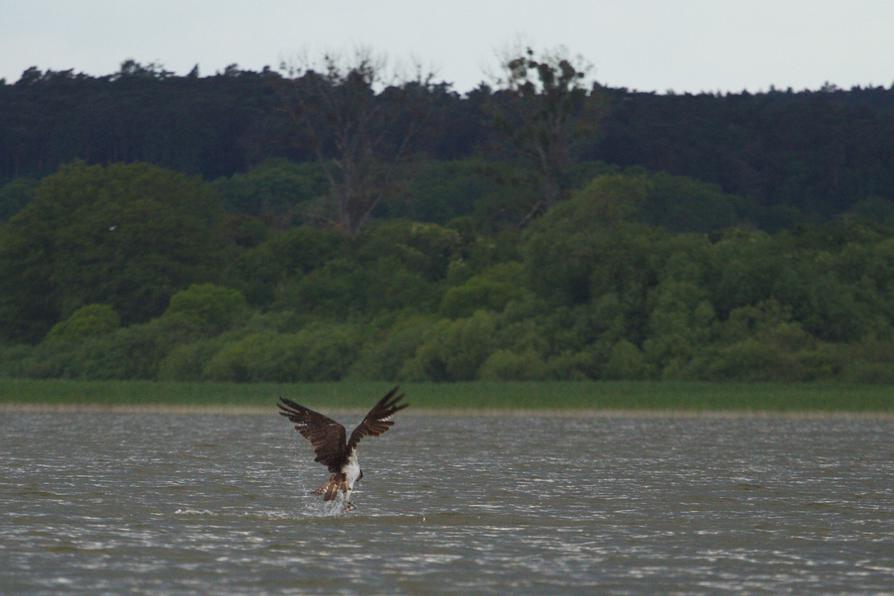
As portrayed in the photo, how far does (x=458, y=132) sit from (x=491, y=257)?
2406 inches

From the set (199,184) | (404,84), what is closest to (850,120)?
(404,84)

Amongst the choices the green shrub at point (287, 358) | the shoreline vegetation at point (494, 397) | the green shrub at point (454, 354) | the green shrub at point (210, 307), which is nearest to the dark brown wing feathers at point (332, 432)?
the shoreline vegetation at point (494, 397)

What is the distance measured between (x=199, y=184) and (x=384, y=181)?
15.3m

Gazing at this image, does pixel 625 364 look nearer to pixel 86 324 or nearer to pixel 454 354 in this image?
pixel 454 354

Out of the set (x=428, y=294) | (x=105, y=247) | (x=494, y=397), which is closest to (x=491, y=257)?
(x=428, y=294)

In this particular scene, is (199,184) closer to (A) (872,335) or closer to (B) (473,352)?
(B) (473,352)

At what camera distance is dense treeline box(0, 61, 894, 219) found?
11531cm

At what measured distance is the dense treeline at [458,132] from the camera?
115m

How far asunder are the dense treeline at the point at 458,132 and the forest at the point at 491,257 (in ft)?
1.11

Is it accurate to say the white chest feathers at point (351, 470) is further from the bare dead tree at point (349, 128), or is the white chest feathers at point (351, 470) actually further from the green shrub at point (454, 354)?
the bare dead tree at point (349, 128)

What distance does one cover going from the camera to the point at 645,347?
58.0 metres

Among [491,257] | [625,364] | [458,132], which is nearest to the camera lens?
[625,364]

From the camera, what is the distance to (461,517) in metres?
19.1

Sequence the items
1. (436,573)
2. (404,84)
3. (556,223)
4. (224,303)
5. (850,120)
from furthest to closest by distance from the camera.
Answer: (850,120) < (404,84) < (224,303) < (556,223) < (436,573)
